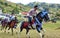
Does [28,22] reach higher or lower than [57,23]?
higher

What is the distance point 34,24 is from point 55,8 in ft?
69.4

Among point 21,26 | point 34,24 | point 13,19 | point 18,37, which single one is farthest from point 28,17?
point 13,19

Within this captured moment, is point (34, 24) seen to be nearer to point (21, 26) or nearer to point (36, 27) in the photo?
point (36, 27)

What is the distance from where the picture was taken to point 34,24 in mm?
12461

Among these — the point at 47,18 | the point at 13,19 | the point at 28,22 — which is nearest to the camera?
the point at 47,18

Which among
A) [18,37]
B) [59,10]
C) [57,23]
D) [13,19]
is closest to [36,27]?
[18,37]

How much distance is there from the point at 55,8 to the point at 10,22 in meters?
Result: 17.5

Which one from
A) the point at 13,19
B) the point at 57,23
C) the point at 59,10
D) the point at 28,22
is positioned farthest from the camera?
the point at 59,10

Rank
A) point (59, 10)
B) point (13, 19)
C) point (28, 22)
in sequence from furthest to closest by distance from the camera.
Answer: point (59, 10)
point (13, 19)
point (28, 22)

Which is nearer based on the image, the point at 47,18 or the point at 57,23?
the point at 47,18

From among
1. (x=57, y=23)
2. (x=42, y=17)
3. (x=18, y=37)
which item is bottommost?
(x=57, y=23)

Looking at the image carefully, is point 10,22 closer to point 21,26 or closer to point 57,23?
point 21,26

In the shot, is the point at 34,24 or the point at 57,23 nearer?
the point at 34,24

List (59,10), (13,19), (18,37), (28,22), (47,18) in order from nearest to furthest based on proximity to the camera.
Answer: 1. (47,18)
2. (28,22)
3. (18,37)
4. (13,19)
5. (59,10)
